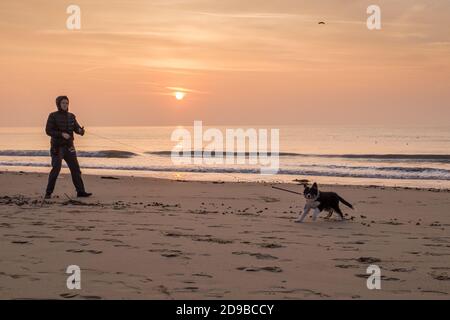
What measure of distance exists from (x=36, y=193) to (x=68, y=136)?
2.39m

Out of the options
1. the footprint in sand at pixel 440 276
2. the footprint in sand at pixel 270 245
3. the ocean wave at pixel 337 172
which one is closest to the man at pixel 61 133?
the footprint in sand at pixel 270 245

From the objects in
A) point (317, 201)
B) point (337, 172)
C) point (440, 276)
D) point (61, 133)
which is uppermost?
point (61, 133)

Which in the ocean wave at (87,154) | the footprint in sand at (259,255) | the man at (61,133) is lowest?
the footprint in sand at (259,255)

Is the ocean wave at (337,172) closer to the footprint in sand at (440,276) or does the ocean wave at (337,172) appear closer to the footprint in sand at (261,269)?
the footprint in sand at (440,276)

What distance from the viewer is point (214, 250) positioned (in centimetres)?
586

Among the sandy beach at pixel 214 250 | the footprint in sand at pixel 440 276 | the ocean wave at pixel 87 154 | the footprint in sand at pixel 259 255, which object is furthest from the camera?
the ocean wave at pixel 87 154

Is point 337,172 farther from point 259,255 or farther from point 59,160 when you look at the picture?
point 259,255

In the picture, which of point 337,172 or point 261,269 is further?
point 337,172

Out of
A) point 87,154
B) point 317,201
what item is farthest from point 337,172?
point 87,154

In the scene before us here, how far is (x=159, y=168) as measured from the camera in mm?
22922

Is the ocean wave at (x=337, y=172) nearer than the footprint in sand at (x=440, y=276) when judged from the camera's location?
No

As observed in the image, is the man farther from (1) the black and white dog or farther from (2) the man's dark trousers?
(1) the black and white dog

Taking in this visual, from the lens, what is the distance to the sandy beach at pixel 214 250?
14.6 ft
